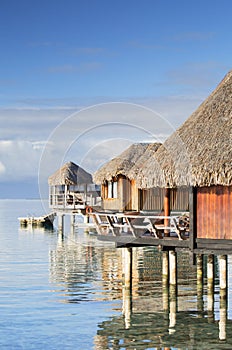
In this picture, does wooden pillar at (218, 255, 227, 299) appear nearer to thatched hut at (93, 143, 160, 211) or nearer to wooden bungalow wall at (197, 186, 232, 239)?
wooden bungalow wall at (197, 186, 232, 239)

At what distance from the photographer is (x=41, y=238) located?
178 feet

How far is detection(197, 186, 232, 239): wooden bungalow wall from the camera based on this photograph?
2000 cm

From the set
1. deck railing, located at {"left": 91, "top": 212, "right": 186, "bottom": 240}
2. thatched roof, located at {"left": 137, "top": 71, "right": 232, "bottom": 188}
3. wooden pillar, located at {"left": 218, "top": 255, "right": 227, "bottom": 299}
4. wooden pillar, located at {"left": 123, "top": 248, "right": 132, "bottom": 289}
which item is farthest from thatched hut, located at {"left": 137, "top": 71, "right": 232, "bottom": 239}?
wooden pillar, located at {"left": 123, "top": 248, "right": 132, "bottom": 289}

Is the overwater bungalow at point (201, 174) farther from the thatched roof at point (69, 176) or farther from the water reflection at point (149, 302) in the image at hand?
the thatched roof at point (69, 176)

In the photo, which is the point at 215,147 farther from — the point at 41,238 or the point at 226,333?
the point at 41,238

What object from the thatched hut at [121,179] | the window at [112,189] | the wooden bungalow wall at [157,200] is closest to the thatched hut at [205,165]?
the wooden bungalow wall at [157,200]

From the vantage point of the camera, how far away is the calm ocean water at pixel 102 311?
61.3 ft

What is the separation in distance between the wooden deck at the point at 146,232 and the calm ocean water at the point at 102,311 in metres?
1.99

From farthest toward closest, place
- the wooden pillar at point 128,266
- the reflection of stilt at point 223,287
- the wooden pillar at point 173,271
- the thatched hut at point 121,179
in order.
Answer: the thatched hut at point 121,179 < the wooden pillar at point 128,266 < the wooden pillar at point 173,271 < the reflection of stilt at point 223,287

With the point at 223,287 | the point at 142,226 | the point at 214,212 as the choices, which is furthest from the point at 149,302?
the point at 214,212

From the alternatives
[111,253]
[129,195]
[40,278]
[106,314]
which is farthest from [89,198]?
[106,314]

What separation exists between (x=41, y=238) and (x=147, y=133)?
31.3 meters

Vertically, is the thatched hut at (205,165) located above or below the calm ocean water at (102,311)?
above

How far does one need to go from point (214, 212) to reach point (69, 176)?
31.0 metres
